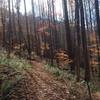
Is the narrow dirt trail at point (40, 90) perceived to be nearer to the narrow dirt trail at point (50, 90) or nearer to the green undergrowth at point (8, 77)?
the narrow dirt trail at point (50, 90)

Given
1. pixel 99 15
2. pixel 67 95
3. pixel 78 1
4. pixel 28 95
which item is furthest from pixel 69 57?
pixel 28 95

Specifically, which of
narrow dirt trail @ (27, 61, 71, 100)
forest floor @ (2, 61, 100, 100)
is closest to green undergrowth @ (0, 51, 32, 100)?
forest floor @ (2, 61, 100, 100)

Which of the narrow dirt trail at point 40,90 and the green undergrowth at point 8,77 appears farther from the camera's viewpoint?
the narrow dirt trail at point 40,90

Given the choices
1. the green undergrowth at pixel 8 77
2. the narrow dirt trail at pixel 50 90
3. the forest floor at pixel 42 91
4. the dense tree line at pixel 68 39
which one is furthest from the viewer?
the dense tree line at pixel 68 39

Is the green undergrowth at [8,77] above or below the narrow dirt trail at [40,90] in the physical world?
above

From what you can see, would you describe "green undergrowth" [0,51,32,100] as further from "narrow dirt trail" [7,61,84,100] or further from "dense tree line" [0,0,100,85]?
"dense tree line" [0,0,100,85]

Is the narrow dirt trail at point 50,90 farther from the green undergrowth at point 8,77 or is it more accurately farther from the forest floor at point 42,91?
the green undergrowth at point 8,77

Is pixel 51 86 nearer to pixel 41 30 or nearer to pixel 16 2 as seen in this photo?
pixel 16 2

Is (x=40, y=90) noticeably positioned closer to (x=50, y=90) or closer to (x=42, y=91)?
(x=42, y=91)

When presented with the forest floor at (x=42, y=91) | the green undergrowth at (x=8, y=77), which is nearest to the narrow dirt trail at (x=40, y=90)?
the forest floor at (x=42, y=91)

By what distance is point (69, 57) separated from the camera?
21.3 metres

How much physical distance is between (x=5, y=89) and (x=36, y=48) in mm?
26191

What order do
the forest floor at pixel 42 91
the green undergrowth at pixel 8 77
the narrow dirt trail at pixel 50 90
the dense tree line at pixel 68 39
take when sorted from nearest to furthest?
the green undergrowth at pixel 8 77, the forest floor at pixel 42 91, the narrow dirt trail at pixel 50 90, the dense tree line at pixel 68 39

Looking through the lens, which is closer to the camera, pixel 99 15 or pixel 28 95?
pixel 28 95
